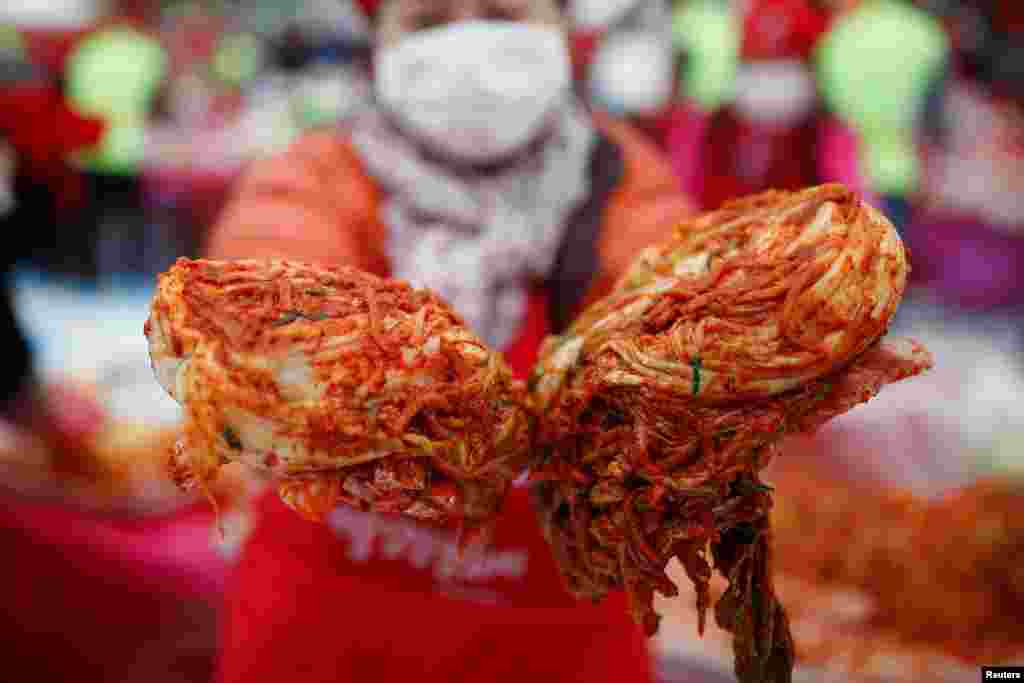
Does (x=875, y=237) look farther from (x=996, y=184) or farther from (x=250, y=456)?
(x=996, y=184)

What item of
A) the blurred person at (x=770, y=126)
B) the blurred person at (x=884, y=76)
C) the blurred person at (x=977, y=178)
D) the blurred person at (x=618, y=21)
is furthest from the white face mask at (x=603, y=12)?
the blurred person at (x=977, y=178)

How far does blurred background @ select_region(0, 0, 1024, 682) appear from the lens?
5.94ft

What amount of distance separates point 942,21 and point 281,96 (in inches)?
66.7

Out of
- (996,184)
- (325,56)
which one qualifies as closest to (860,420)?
(996,184)

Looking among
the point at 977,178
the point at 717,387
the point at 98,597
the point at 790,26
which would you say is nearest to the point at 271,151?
the point at 98,597

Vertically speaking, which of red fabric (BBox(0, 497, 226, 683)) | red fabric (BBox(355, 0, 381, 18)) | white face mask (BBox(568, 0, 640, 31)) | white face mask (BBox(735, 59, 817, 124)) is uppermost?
red fabric (BBox(355, 0, 381, 18))

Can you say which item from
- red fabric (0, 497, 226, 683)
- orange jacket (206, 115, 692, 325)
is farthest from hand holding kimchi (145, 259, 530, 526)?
red fabric (0, 497, 226, 683)

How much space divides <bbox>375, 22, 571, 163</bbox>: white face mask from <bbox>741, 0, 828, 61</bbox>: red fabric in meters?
1.16

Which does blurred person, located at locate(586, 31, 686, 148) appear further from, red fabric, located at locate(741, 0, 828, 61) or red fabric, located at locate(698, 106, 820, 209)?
red fabric, located at locate(741, 0, 828, 61)

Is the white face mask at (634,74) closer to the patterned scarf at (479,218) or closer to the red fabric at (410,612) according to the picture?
the patterned scarf at (479,218)

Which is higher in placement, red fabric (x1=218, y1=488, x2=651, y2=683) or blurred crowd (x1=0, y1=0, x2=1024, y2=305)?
blurred crowd (x1=0, y1=0, x2=1024, y2=305)

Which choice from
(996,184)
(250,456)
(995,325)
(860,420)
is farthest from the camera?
(995,325)

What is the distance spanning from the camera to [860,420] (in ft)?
6.23

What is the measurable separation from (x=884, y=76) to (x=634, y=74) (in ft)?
1.98
